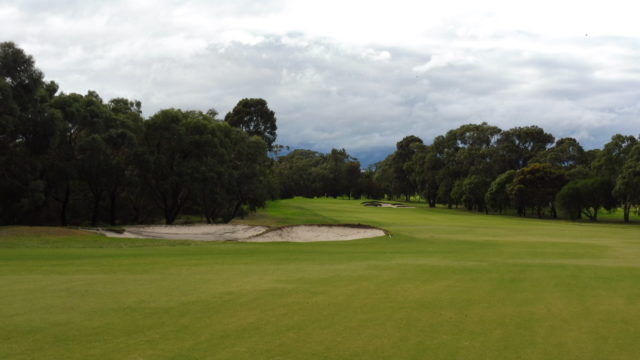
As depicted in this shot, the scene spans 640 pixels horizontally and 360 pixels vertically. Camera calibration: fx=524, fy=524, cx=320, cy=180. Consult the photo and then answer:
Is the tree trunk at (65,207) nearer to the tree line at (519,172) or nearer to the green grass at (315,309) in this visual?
the green grass at (315,309)

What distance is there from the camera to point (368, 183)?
132625 millimetres

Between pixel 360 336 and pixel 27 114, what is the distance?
105 ft

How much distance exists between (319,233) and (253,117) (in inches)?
1815

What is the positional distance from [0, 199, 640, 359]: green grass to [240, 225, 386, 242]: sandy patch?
15.7m

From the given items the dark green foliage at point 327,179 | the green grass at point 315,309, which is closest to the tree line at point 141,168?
the green grass at point 315,309

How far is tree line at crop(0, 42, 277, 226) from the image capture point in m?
33.4

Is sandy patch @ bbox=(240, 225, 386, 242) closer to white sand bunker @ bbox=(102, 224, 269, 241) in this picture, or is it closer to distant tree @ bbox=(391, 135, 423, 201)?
white sand bunker @ bbox=(102, 224, 269, 241)

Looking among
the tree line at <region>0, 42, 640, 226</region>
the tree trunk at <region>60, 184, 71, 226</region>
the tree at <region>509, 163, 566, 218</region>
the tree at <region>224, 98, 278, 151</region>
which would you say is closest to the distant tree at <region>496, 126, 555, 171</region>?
the tree line at <region>0, 42, 640, 226</region>

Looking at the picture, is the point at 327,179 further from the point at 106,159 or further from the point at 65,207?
the point at 106,159

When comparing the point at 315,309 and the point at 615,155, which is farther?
the point at 615,155

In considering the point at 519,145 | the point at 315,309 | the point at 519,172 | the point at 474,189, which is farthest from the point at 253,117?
the point at 315,309

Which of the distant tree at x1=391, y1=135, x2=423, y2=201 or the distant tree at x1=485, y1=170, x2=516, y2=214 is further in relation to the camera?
the distant tree at x1=391, y1=135, x2=423, y2=201

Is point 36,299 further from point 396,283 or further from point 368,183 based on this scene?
point 368,183

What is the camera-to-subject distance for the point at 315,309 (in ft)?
32.0
